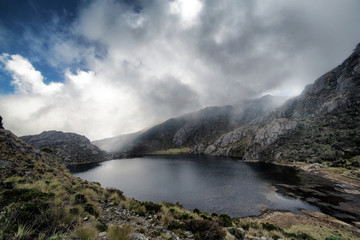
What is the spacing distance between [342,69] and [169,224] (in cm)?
23871

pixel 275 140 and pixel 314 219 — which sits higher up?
pixel 275 140

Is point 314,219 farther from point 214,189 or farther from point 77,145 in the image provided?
point 77,145

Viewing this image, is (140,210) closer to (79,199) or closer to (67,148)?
(79,199)

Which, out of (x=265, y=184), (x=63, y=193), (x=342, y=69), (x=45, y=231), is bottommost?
(x=265, y=184)

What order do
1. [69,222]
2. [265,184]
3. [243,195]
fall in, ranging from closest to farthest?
[69,222], [243,195], [265,184]

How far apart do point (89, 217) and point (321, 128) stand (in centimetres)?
14413

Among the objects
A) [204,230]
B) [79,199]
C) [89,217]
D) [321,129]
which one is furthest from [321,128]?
[79,199]

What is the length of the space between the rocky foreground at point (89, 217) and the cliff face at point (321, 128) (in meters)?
64.6

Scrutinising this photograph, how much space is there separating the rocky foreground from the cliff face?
64623 mm

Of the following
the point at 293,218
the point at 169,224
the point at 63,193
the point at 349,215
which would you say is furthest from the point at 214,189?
the point at 63,193

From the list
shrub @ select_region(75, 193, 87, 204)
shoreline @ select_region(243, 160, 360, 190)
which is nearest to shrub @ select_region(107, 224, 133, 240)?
shrub @ select_region(75, 193, 87, 204)

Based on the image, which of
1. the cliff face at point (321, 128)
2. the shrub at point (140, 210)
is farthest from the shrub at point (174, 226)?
the cliff face at point (321, 128)

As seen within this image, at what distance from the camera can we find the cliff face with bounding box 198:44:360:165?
8069cm

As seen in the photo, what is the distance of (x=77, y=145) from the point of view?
180m
